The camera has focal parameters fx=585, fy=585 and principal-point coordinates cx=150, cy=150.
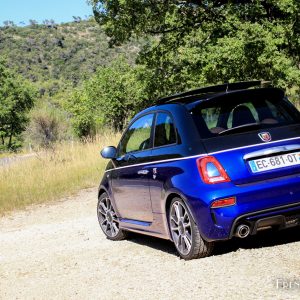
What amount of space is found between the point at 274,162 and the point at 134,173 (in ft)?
6.24

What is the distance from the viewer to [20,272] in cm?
694

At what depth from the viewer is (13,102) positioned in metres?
65.8

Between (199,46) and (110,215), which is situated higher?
(199,46)

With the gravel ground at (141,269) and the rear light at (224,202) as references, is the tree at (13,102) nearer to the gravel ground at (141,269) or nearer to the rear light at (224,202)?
the gravel ground at (141,269)

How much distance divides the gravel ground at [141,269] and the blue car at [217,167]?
295 millimetres

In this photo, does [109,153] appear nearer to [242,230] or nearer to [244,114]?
[244,114]

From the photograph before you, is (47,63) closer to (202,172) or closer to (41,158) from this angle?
(41,158)

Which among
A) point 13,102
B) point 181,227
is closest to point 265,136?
point 181,227

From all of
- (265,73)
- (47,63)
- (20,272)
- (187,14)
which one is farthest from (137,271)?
(47,63)

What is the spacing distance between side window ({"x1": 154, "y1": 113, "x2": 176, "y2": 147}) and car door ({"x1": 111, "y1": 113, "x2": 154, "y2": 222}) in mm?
174

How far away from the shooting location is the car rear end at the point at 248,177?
5.52m

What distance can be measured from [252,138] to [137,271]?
1.81m

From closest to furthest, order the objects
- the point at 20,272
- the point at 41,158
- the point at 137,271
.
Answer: the point at 137,271
the point at 20,272
the point at 41,158

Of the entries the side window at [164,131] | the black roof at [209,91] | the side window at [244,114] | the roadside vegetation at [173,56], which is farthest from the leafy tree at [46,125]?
the side window at [244,114]
